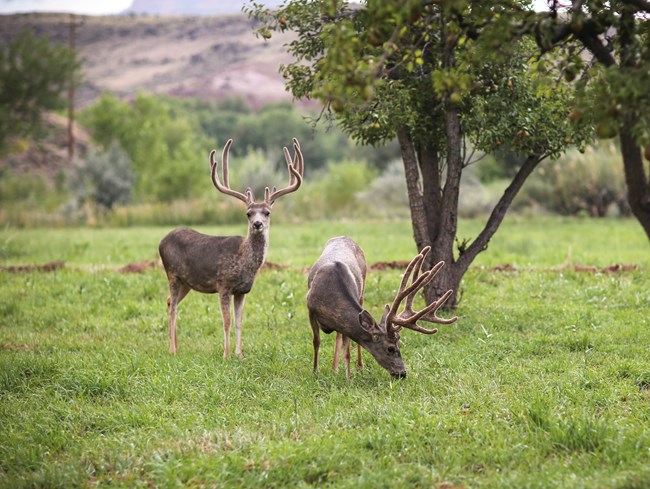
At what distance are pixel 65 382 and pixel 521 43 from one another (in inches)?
245

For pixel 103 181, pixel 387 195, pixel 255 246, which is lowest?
pixel 255 246

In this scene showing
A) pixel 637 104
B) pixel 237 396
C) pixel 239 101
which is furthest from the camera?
pixel 239 101

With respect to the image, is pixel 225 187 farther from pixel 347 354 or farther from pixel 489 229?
pixel 489 229

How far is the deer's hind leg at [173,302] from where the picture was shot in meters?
8.91

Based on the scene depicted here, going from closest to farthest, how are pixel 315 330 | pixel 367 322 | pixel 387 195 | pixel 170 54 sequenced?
pixel 367 322
pixel 315 330
pixel 387 195
pixel 170 54

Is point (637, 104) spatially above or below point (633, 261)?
above

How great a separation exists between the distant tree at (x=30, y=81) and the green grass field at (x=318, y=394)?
963 inches

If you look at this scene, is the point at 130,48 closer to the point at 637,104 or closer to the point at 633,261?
the point at 633,261

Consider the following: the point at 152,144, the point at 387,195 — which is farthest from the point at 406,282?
the point at 152,144

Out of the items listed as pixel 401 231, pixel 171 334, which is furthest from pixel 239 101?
pixel 171 334

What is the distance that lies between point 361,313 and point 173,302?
117 inches

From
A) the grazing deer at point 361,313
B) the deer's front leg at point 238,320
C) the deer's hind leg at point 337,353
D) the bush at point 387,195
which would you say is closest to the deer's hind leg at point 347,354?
the grazing deer at point 361,313

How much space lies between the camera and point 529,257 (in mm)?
15398

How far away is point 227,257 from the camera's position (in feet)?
28.9
